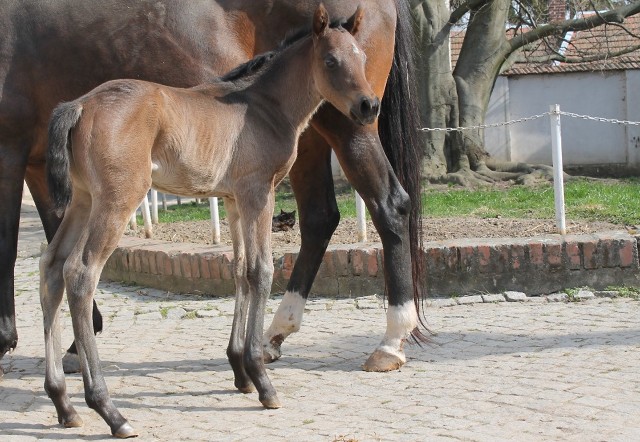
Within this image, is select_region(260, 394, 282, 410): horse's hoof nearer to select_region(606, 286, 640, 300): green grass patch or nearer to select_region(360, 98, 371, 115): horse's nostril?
select_region(360, 98, 371, 115): horse's nostril

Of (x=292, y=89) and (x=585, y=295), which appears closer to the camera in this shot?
(x=292, y=89)

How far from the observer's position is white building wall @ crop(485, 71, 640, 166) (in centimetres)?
2248

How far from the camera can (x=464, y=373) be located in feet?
16.4

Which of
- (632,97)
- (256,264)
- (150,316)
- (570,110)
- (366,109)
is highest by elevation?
(632,97)

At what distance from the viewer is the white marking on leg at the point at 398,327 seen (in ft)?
17.4

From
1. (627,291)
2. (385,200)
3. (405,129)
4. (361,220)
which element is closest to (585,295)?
(627,291)

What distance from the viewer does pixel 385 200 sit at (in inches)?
215

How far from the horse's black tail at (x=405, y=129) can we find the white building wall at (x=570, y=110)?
56.0 feet

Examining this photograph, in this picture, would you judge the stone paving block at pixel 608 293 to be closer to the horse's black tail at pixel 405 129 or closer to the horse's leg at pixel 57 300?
the horse's black tail at pixel 405 129

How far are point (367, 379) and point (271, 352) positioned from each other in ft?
2.51

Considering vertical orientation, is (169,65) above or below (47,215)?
above

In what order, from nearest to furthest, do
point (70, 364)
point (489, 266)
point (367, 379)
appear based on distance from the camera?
point (367, 379), point (70, 364), point (489, 266)

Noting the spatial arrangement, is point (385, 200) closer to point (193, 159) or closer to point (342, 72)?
point (342, 72)

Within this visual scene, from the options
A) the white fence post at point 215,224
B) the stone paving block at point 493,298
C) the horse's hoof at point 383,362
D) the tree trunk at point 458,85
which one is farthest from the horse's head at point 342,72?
the tree trunk at point 458,85
